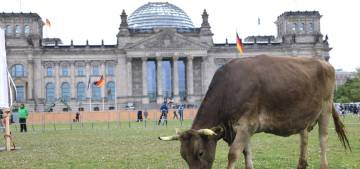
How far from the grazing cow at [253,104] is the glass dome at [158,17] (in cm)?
10456

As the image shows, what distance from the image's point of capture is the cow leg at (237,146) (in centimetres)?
732

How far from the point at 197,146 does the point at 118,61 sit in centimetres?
9569

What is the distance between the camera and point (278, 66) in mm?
8250

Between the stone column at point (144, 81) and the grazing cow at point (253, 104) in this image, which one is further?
the stone column at point (144, 81)

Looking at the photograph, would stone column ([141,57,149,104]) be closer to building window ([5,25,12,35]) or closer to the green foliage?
building window ([5,25,12,35])

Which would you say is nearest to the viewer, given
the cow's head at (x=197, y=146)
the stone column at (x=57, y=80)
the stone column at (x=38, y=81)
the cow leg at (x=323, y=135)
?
the cow's head at (x=197, y=146)

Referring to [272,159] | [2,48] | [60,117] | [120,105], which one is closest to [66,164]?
[272,159]

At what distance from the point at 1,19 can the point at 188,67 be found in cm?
3653

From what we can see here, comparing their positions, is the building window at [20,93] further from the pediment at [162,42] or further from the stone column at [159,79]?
the stone column at [159,79]

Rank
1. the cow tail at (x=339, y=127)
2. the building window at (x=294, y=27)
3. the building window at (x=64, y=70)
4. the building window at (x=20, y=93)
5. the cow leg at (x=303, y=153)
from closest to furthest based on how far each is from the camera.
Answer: the cow leg at (x=303, y=153)
the cow tail at (x=339, y=127)
the building window at (x=20, y=93)
the building window at (x=64, y=70)
the building window at (x=294, y=27)

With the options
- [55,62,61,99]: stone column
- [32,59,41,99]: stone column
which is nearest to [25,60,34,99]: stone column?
[32,59,41,99]: stone column

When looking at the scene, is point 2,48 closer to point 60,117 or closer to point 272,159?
point 272,159

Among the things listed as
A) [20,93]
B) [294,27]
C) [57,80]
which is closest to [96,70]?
[57,80]

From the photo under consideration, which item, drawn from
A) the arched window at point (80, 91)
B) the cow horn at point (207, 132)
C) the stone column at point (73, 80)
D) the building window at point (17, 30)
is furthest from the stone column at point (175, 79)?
the cow horn at point (207, 132)
